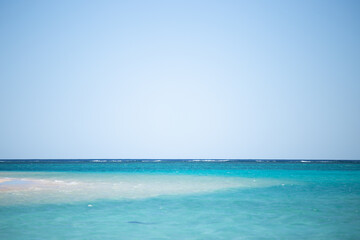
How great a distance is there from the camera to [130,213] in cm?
1145

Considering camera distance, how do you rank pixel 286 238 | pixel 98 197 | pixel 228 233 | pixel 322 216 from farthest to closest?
1. pixel 98 197
2. pixel 322 216
3. pixel 228 233
4. pixel 286 238

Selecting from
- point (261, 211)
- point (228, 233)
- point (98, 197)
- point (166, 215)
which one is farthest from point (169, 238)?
point (98, 197)

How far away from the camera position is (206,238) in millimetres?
8266

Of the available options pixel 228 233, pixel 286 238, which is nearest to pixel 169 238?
pixel 228 233

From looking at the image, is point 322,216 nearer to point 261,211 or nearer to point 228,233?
point 261,211

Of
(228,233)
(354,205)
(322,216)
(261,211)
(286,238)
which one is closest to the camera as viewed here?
(286,238)

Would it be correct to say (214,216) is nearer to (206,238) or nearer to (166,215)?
(166,215)

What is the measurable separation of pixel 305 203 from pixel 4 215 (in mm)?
13489

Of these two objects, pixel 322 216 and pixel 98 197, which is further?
pixel 98 197

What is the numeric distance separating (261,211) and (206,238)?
4494 mm

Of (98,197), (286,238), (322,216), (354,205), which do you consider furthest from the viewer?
(98,197)

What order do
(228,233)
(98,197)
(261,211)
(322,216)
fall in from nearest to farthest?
(228,233)
(322,216)
(261,211)
(98,197)

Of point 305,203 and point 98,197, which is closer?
point 305,203

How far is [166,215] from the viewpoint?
11.1 metres
